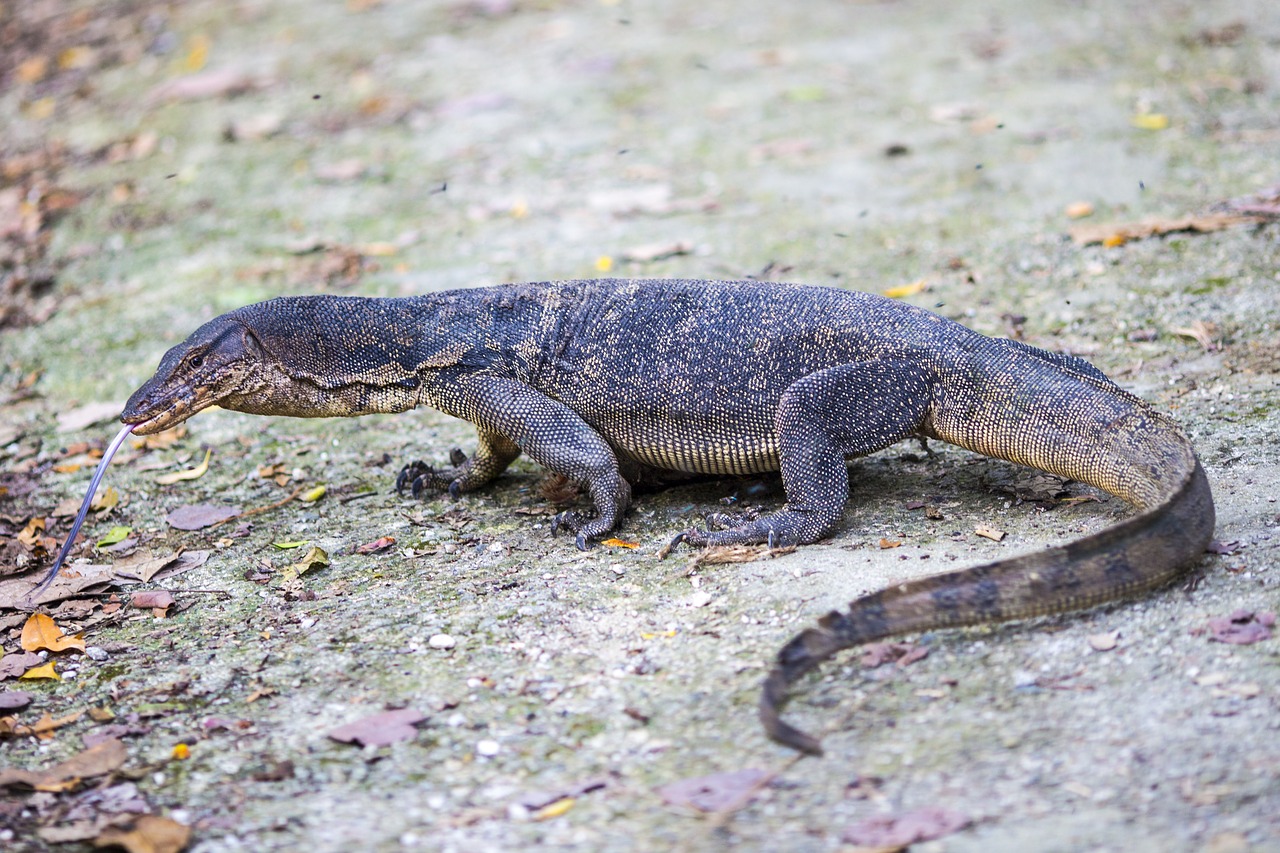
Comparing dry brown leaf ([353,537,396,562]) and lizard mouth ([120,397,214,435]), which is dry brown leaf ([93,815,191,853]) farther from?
lizard mouth ([120,397,214,435])

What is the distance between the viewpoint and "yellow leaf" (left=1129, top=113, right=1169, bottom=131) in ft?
30.2

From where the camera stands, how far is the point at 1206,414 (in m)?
Answer: 5.53

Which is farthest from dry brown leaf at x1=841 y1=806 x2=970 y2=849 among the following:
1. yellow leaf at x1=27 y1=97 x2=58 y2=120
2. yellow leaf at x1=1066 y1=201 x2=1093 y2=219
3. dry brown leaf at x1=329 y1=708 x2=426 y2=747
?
yellow leaf at x1=27 y1=97 x2=58 y2=120

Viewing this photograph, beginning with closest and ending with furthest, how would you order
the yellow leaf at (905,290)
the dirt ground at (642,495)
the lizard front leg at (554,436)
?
the dirt ground at (642,495) → the lizard front leg at (554,436) → the yellow leaf at (905,290)

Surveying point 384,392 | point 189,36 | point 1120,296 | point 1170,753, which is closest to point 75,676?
point 384,392

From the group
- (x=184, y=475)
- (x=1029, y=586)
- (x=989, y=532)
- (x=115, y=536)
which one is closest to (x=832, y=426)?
(x=989, y=532)

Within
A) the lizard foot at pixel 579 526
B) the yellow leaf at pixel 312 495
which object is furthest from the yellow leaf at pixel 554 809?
the yellow leaf at pixel 312 495

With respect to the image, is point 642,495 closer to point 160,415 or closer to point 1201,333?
Answer: point 160,415

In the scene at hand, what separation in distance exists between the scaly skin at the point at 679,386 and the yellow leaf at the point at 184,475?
1.15 metres

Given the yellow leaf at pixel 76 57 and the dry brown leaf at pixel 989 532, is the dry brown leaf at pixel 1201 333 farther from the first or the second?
the yellow leaf at pixel 76 57

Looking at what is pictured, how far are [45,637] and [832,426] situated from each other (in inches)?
124

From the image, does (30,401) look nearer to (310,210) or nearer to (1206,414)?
(310,210)

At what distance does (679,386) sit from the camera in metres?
5.22

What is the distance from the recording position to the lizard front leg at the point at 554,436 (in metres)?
5.24
